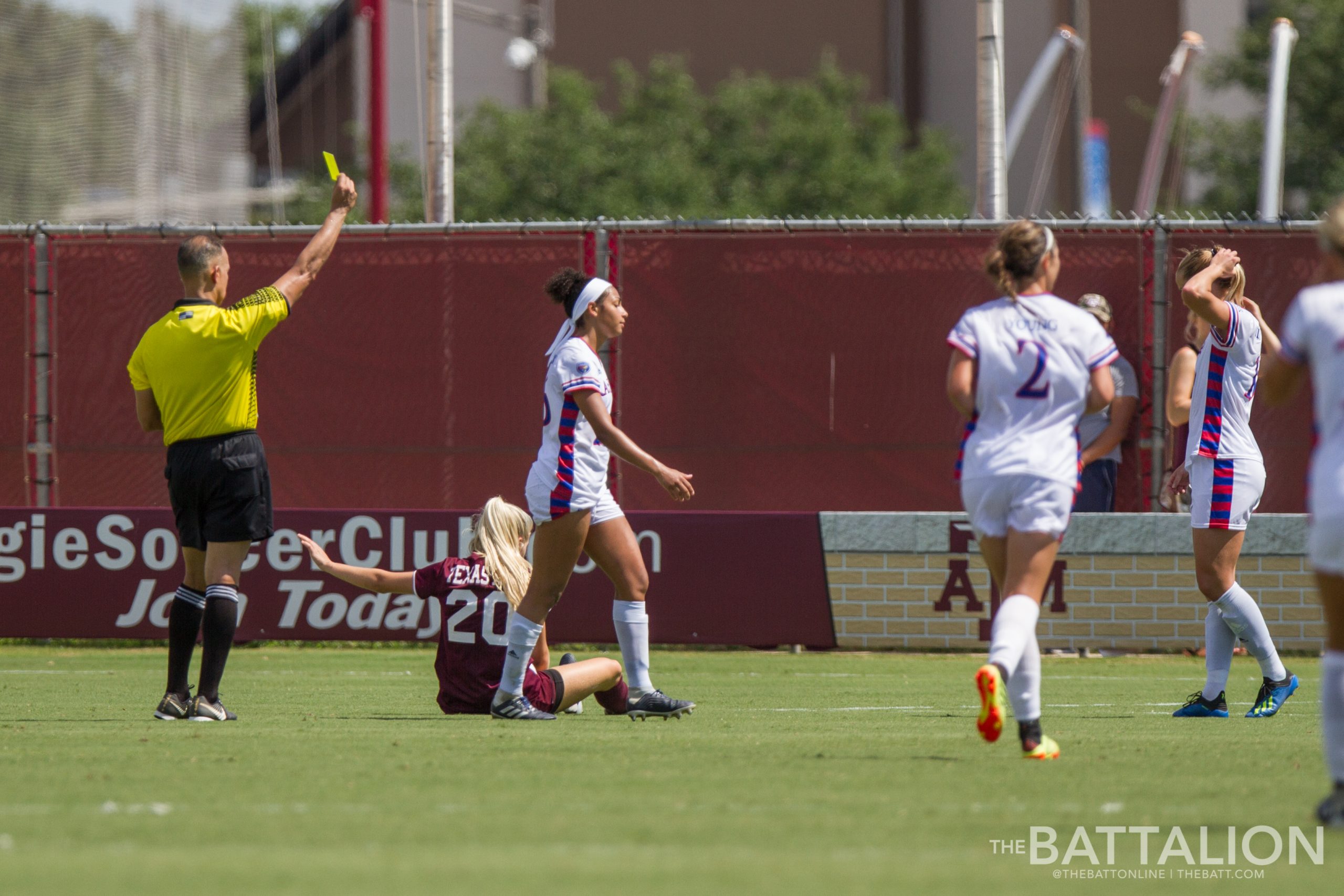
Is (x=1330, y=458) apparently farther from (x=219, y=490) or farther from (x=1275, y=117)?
(x=1275, y=117)

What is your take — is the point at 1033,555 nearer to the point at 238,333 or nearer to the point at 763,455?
the point at 238,333

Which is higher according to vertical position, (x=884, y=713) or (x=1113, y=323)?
(x=1113, y=323)

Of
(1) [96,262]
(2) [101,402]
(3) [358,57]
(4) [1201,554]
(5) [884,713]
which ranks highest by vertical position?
(3) [358,57]

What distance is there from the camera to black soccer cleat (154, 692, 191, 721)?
7.94m

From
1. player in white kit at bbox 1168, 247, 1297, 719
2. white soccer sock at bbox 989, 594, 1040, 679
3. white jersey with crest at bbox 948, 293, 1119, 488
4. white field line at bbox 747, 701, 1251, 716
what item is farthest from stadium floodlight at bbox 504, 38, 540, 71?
white soccer sock at bbox 989, 594, 1040, 679

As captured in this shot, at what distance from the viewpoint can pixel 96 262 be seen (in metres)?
12.9

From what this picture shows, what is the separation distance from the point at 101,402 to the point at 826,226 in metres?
5.36

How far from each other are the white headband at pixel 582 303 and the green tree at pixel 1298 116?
31838mm

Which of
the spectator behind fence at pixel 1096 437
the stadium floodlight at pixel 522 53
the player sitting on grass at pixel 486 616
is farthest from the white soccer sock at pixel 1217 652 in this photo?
the stadium floodlight at pixel 522 53

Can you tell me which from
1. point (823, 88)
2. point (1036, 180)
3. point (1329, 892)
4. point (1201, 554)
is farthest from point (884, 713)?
point (1036, 180)

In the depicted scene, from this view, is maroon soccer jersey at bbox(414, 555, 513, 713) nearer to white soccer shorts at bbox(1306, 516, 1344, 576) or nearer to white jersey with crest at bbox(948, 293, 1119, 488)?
white jersey with crest at bbox(948, 293, 1119, 488)

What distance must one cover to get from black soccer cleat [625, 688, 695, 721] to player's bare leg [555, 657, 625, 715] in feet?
0.37

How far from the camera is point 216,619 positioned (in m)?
7.84

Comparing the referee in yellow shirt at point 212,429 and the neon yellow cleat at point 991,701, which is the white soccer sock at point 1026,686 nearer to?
the neon yellow cleat at point 991,701
